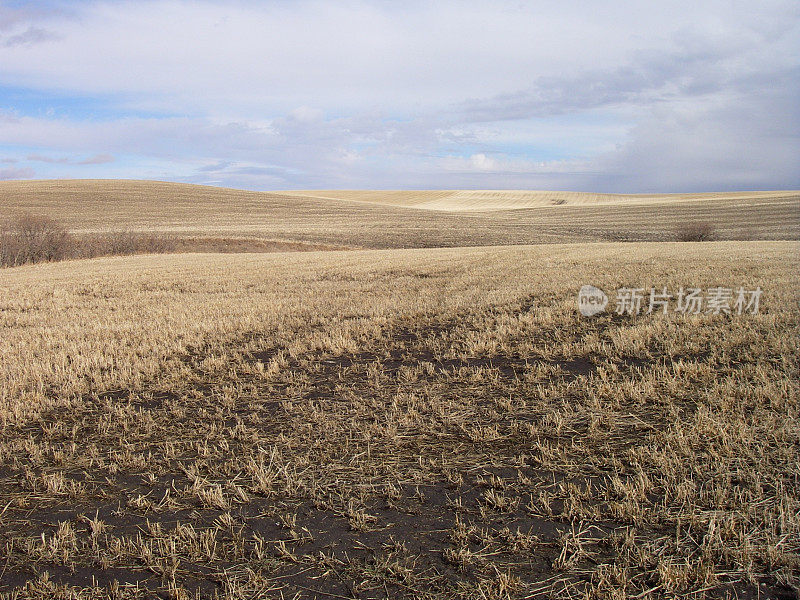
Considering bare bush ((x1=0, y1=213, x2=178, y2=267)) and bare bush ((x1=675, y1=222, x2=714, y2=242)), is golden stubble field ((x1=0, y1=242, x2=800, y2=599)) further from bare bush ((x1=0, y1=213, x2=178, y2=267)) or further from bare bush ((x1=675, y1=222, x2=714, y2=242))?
bare bush ((x1=675, y1=222, x2=714, y2=242))

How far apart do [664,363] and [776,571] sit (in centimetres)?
444

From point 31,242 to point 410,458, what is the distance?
35.7m

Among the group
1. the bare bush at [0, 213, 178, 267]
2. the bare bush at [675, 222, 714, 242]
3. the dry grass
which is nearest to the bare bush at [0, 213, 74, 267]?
the bare bush at [0, 213, 178, 267]

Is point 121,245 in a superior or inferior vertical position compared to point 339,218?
inferior

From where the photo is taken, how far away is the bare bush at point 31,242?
31734mm

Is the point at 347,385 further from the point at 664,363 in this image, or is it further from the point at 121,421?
the point at 664,363

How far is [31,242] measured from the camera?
32.6 meters

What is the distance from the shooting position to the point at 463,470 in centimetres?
489

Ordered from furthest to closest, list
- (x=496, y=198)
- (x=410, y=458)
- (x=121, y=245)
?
(x=496, y=198) → (x=121, y=245) → (x=410, y=458)

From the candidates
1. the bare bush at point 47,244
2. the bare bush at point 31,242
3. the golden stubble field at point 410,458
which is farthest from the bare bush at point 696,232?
the bare bush at point 31,242

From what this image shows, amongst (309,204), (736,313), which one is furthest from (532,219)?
(736,313)

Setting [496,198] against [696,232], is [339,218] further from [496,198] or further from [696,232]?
[496,198]

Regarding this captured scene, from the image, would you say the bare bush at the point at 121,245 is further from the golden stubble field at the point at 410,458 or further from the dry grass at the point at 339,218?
the golden stubble field at the point at 410,458

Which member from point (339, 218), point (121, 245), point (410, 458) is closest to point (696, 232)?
point (339, 218)
